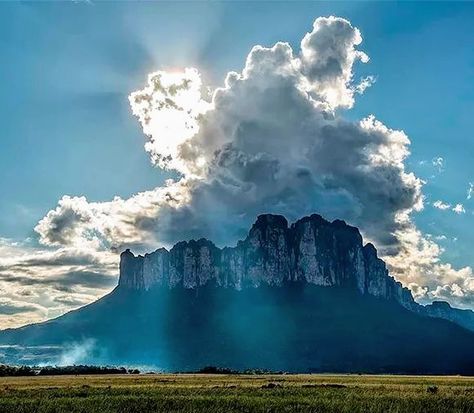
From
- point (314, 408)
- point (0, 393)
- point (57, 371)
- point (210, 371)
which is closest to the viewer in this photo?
point (314, 408)

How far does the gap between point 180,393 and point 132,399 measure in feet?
32.0

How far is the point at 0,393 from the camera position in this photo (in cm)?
7381

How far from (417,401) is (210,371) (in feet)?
488

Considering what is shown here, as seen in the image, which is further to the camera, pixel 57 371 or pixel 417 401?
pixel 57 371

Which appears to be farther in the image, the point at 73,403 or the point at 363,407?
the point at 73,403

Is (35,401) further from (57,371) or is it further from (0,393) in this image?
(57,371)

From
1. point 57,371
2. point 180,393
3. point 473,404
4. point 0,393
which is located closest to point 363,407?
point 473,404

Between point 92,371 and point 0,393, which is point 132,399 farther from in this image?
point 92,371

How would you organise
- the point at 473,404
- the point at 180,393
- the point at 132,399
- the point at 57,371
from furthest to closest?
the point at 57,371 → the point at 180,393 → the point at 132,399 → the point at 473,404

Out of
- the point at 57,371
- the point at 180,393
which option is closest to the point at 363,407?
the point at 180,393

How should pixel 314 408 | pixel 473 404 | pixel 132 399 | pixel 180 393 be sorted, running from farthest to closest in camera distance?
pixel 180 393 < pixel 132 399 < pixel 473 404 < pixel 314 408

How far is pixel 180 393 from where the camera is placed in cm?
6769

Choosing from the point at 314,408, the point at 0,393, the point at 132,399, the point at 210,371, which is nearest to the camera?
the point at 314,408

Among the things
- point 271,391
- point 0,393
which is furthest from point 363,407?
point 0,393
